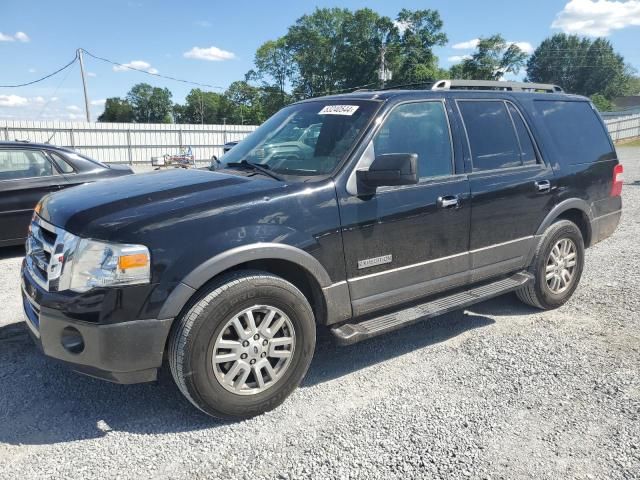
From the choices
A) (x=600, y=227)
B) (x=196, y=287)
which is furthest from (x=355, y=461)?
(x=600, y=227)

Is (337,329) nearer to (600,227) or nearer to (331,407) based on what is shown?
(331,407)

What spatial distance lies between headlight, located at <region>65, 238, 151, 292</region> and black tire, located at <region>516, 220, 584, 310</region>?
11.1ft

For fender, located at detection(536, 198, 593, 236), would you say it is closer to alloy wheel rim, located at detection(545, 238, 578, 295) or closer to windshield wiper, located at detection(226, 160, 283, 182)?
alloy wheel rim, located at detection(545, 238, 578, 295)

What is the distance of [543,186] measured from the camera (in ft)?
14.7

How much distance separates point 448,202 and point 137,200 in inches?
86.1

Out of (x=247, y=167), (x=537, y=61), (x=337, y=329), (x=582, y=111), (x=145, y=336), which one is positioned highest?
(x=537, y=61)

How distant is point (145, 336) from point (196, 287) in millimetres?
371

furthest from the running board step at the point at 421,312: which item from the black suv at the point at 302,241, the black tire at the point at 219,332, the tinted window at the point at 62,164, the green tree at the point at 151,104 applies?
the green tree at the point at 151,104

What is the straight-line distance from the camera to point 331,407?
3.19 m

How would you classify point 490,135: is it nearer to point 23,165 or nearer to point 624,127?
point 23,165

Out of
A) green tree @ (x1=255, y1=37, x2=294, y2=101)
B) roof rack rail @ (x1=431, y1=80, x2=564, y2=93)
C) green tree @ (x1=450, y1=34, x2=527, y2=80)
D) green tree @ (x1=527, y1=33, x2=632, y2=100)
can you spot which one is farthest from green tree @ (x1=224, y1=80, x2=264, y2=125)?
roof rack rail @ (x1=431, y1=80, x2=564, y2=93)

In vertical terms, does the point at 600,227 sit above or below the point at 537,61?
below

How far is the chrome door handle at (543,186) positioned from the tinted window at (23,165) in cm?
641

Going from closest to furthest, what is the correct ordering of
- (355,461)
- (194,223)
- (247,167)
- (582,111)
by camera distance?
(355,461)
(194,223)
(247,167)
(582,111)
